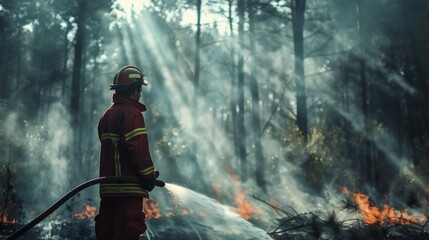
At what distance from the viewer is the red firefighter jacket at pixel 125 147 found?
153 inches

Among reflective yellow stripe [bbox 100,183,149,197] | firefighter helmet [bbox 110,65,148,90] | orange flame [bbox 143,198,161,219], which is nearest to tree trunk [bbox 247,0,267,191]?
orange flame [bbox 143,198,161,219]

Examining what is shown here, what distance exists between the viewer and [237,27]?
1800 cm

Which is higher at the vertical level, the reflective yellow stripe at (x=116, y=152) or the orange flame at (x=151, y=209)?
the reflective yellow stripe at (x=116, y=152)

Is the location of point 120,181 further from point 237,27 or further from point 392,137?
point 392,137

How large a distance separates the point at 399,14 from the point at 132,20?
1637cm

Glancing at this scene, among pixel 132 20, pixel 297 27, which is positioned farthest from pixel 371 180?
pixel 132 20

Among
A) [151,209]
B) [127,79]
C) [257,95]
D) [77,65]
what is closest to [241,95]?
[257,95]

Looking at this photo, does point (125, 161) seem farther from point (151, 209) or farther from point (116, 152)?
point (151, 209)

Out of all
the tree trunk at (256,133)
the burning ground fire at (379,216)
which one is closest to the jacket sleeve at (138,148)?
the burning ground fire at (379,216)

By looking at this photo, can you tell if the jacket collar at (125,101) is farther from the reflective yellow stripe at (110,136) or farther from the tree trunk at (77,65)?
the tree trunk at (77,65)

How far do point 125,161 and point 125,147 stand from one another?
18cm

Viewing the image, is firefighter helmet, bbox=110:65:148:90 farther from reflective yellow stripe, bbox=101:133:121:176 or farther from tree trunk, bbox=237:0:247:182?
tree trunk, bbox=237:0:247:182

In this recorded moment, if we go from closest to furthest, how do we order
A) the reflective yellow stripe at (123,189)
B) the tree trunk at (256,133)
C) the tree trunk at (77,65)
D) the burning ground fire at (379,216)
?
the reflective yellow stripe at (123,189)
the burning ground fire at (379,216)
the tree trunk at (256,133)
the tree trunk at (77,65)

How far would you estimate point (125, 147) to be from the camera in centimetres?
397
